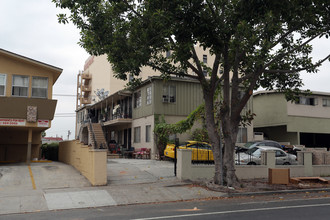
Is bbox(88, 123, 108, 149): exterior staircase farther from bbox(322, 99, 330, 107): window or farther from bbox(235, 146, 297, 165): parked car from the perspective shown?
bbox(322, 99, 330, 107): window

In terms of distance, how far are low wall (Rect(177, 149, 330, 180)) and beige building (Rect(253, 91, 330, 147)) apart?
46.5 feet

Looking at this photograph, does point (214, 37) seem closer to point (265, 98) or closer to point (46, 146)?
point (265, 98)

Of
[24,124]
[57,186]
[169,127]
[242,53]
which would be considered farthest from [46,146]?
[242,53]

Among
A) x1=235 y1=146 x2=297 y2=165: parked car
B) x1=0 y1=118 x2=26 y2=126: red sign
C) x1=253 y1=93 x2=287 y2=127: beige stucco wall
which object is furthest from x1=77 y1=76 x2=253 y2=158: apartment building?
x1=0 y1=118 x2=26 y2=126: red sign

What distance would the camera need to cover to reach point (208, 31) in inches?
457

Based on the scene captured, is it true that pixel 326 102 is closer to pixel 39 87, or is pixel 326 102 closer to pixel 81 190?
pixel 39 87

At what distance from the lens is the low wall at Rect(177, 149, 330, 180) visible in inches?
557

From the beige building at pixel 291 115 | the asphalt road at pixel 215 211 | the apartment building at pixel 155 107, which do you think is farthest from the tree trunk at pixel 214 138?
the beige building at pixel 291 115

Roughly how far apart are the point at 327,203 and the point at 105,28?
1030 centimetres

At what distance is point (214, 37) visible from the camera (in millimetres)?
11695

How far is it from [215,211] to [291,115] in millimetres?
24771

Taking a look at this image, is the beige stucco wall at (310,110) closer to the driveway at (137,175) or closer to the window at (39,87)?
the driveway at (137,175)

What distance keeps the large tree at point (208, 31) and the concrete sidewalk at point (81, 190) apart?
7.54ft

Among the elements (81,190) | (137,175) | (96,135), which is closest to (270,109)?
(96,135)
